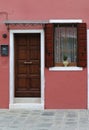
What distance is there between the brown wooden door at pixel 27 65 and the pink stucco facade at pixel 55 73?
1.50 ft

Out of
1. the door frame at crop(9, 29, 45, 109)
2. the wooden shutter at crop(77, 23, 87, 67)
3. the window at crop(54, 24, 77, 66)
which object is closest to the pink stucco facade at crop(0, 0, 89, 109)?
the door frame at crop(9, 29, 45, 109)

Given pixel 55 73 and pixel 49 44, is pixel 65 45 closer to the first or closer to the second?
pixel 49 44

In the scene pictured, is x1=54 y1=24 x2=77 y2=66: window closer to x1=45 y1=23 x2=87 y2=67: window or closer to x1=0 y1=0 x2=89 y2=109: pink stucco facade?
x1=45 y1=23 x2=87 y2=67: window

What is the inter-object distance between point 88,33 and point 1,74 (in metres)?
3.08

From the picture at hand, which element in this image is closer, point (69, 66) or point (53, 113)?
point (53, 113)

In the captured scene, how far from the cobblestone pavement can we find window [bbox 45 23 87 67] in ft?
5.22

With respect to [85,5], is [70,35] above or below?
below

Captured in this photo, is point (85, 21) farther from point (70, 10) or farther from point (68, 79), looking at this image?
point (68, 79)

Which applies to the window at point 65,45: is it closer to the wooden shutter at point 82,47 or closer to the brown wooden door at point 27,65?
the wooden shutter at point 82,47

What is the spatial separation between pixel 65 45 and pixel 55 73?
98 centimetres

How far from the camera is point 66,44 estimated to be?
11.5m

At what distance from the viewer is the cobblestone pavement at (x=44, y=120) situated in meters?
8.66

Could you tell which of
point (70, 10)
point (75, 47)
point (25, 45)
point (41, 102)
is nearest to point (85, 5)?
point (70, 10)

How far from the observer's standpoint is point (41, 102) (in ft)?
37.0
